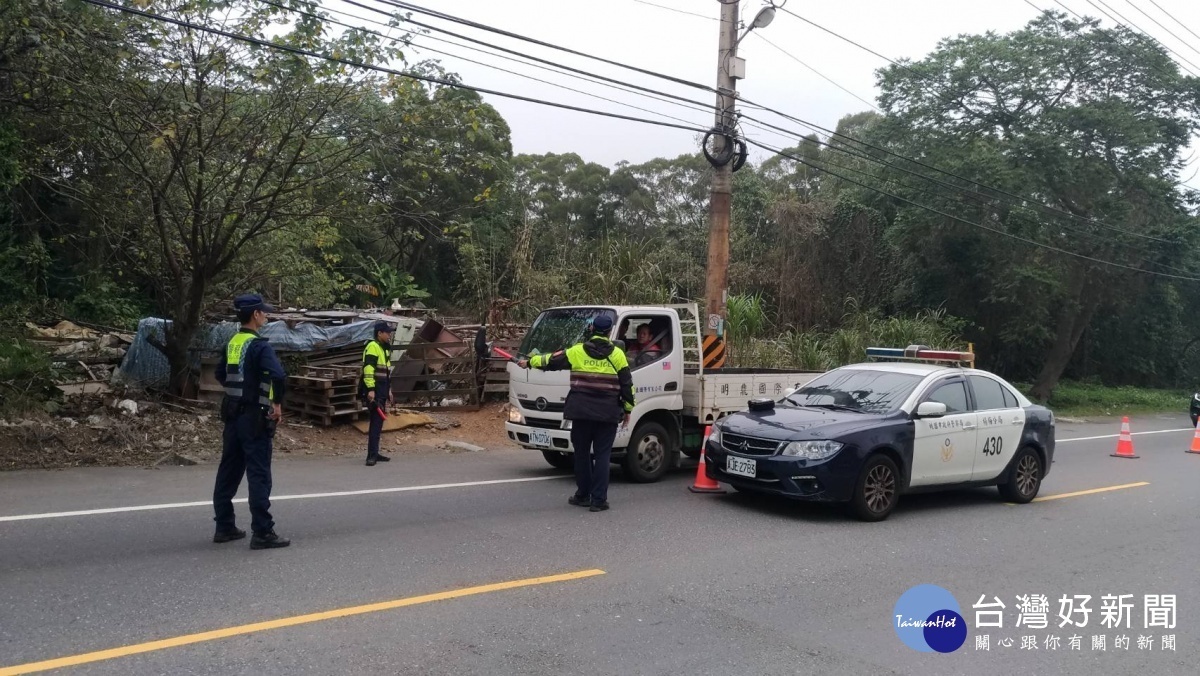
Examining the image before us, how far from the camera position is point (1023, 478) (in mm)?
9836

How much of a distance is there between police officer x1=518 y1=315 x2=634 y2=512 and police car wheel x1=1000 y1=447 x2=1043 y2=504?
14.8 ft

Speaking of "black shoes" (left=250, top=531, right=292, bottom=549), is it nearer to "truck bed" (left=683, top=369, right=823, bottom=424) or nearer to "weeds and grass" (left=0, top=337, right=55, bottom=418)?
"truck bed" (left=683, top=369, right=823, bottom=424)

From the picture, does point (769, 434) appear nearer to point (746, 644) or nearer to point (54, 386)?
point (746, 644)

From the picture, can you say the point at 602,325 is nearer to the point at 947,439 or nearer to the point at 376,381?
the point at 947,439

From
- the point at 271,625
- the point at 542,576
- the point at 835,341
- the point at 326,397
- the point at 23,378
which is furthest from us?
the point at 835,341

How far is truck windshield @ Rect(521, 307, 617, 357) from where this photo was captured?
10.2m

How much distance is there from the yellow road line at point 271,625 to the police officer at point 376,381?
5.65 m

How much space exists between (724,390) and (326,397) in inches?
242

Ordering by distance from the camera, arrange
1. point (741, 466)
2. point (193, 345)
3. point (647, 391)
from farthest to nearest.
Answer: point (193, 345) < point (647, 391) < point (741, 466)

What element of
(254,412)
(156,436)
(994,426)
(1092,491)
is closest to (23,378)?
(156,436)

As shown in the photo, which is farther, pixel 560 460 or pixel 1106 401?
pixel 1106 401

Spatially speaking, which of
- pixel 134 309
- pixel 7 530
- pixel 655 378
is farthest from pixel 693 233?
pixel 7 530

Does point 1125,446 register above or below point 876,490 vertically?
below

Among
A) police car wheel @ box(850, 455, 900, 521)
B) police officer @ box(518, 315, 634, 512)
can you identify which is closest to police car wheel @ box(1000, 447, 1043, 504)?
police car wheel @ box(850, 455, 900, 521)
